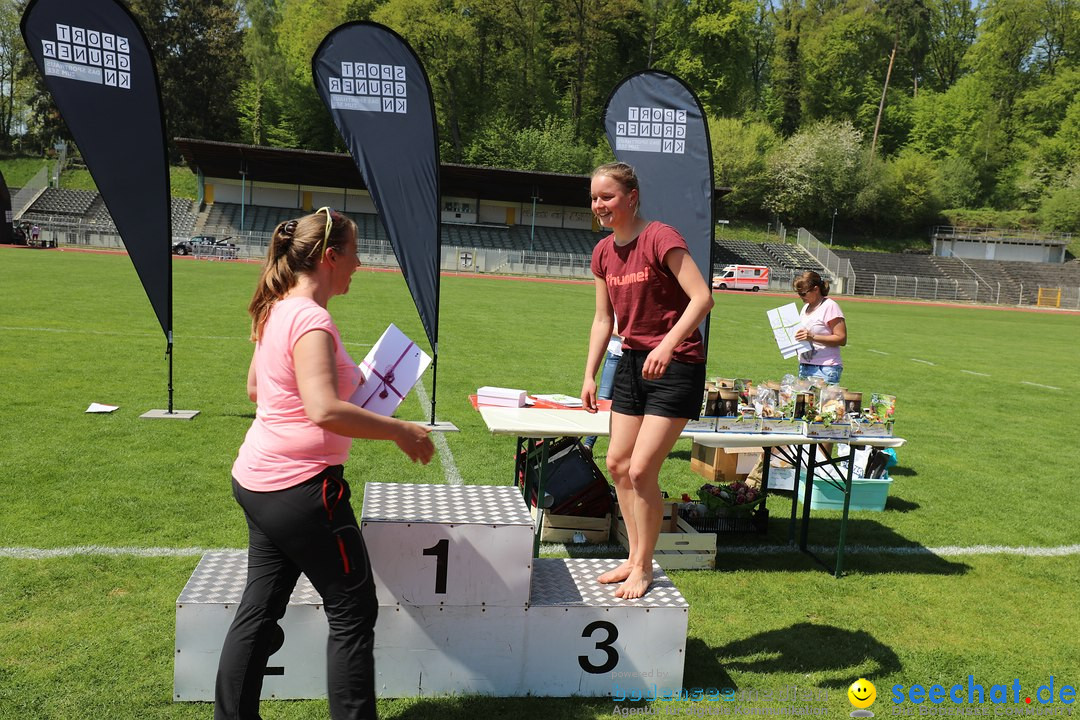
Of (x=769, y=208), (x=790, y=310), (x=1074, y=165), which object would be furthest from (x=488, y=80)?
(x=790, y=310)

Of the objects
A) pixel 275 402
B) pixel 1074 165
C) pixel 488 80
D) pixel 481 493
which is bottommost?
pixel 481 493

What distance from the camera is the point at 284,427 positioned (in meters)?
2.43

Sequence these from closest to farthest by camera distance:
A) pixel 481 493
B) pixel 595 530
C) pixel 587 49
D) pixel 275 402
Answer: pixel 275 402, pixel 481 493, pixel 595 530, pixel 587 49

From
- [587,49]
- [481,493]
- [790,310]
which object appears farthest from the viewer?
[587,49]

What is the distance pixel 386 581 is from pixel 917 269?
58098mm

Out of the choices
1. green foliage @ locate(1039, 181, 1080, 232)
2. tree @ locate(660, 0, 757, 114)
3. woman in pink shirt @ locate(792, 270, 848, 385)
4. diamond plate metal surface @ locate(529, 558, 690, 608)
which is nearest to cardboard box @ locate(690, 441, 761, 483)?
woman in pink shirt @ locate(792, 270, 848, 385)

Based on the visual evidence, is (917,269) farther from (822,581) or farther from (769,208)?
(822,581)

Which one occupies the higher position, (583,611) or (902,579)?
(583,611)

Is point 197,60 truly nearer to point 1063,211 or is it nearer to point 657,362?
point 1063,211

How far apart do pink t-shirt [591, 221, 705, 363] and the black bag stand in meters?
1.74

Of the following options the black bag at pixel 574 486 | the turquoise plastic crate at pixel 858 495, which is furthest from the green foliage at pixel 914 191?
the black bag at pixel 574 486

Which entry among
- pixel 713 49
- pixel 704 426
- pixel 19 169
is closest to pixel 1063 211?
pixel 713 49

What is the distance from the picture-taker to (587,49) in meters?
69.2

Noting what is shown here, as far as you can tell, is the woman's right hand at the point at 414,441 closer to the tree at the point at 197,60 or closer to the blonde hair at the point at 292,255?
the blonde hair at the point at 292,255
